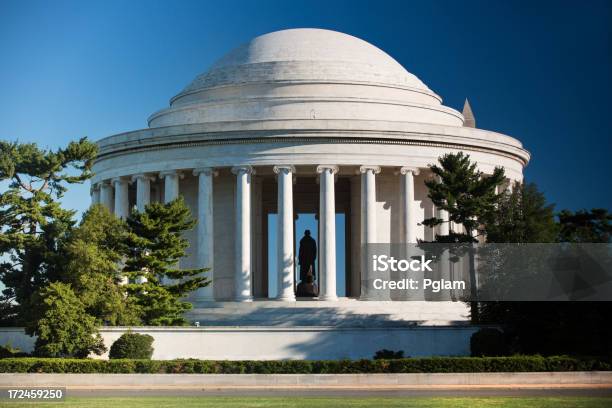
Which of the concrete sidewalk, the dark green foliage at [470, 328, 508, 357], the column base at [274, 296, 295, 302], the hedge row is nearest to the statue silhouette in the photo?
the column base at [274, 296, 295, 302]

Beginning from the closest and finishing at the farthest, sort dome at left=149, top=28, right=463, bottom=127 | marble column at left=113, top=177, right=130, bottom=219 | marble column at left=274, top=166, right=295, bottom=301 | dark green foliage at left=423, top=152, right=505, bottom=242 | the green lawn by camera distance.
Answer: the green lawn, dark green foliage at left=423, top=152, right=505, bottom=242, marble column at left=274, top=166, right=295, bottom=301, dome at left=149, top=28, right=463, bottom=127, marble column at left=113, top=177, right=130, bottom=219

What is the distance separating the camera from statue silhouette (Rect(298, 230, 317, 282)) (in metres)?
91.2

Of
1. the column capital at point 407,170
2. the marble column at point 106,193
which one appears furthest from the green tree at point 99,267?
the column capital at point 407,170

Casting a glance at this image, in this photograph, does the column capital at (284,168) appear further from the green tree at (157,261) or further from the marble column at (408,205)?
the green tree at (157,261)

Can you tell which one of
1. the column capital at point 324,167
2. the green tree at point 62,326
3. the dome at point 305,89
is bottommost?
the green tree at point 62,326

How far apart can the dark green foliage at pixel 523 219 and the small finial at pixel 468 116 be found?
85.4ft

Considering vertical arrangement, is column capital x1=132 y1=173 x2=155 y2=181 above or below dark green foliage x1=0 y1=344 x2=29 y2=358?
above

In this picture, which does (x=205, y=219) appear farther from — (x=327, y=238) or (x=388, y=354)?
(x=388, y=354)

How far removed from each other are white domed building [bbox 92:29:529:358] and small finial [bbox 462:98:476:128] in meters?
7.62

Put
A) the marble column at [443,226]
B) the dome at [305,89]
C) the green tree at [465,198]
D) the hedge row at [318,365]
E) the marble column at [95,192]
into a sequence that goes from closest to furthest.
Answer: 1. the hedge row at [318,365]
2. the green tree at [465,198]
3. the marble column at [443,226]
4. the dome at [305,89]
5. the marble column at [95,192]

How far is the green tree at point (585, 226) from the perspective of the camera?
2604 inches

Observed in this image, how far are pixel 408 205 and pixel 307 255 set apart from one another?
40.4 feet

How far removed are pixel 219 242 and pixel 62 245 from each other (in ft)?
56.8

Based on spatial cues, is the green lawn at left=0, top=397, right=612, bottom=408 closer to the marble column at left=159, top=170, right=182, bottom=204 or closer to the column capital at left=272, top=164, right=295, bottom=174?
the column capital at left=272, top=164, right=295, bottom=174
